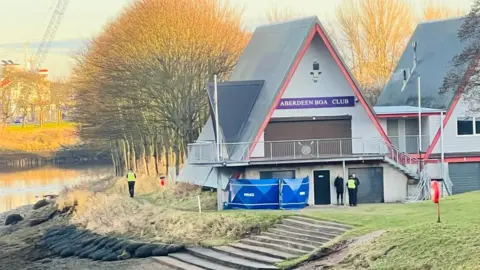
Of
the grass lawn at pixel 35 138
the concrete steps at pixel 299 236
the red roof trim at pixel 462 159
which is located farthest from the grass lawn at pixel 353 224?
the grass lawn at pixel 35 138

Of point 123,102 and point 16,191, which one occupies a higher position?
point 123,102

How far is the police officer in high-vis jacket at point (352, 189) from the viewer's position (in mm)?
43625

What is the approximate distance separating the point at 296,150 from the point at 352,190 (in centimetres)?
418

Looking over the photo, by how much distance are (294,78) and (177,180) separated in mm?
12732

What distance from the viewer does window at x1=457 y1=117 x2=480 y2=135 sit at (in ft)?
163

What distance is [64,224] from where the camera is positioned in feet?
162

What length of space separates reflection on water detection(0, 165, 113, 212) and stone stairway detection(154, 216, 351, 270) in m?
32.2

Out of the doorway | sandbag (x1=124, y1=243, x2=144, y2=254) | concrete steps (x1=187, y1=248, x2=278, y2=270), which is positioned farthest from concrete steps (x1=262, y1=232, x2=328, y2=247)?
the doorway

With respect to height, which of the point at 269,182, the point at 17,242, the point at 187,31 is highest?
the point at 187,31

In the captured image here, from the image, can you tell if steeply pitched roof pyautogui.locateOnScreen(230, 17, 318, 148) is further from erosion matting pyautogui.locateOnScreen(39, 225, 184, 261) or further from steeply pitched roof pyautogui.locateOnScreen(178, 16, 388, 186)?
erosion matting pyautogui.locateOnScreen(39, 225, 184, 261)

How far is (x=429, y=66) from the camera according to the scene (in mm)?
54625

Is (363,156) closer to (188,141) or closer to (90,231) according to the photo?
(90,231)

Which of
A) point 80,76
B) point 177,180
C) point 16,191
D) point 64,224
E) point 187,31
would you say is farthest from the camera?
point 16,191

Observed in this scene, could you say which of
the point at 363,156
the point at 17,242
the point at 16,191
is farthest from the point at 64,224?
the point at 16,191
